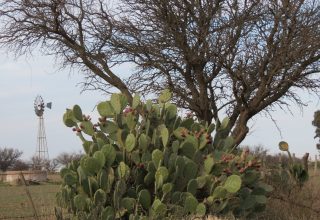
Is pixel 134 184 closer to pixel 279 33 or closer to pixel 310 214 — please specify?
pixel 310 214

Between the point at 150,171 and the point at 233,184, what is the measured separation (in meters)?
1.23

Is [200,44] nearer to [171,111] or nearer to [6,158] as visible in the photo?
[171,111]

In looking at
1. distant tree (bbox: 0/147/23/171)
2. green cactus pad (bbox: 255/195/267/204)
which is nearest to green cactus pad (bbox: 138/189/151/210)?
green cactus pad (bbox: 255/195/267/204)

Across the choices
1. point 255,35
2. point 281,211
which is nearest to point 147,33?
point 255,35

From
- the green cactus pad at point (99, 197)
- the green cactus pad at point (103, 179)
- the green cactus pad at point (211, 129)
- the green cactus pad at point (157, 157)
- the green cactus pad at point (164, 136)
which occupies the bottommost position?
the green cactus pad at point (99, 197)

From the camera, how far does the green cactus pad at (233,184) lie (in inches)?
328

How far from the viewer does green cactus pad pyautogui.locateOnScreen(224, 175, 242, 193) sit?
27.3ft

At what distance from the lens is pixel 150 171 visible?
8.37 m

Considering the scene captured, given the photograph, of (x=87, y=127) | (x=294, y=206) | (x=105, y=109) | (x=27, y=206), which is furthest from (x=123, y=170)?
(x=27, y=206)

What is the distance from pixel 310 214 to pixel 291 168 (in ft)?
7.31

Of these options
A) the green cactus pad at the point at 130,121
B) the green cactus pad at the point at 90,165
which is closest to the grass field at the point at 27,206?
the green cactus pad at the point at 90,165

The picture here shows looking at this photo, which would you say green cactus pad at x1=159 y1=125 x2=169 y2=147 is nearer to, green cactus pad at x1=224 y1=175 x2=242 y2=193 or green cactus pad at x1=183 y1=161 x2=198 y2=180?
green cactus pad at x1=183 y1=161 x2=198 y2=180

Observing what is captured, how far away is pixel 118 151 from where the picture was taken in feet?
28.3

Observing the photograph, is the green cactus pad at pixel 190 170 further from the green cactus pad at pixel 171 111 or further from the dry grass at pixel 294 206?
the dry grass at pixel 294 206
